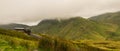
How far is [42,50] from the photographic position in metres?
196

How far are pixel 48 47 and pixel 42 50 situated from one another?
626 centimetres

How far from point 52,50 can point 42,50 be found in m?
8.44

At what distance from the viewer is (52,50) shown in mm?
199875

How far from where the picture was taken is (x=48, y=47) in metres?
200

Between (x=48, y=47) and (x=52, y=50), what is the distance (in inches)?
150
